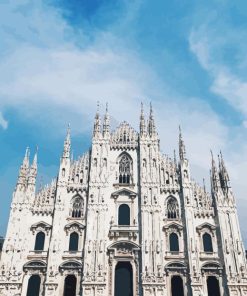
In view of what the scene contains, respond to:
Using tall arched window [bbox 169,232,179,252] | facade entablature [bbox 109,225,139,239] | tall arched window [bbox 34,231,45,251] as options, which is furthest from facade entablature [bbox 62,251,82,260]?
tall arched window [bbox 169,232,179,252]

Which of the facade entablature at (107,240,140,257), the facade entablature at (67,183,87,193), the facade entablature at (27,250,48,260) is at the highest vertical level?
the facade entablature at (67,183,87,193)

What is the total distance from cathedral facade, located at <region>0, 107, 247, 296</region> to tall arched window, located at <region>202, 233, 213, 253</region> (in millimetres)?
88

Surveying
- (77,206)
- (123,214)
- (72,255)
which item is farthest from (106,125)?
(72,255)

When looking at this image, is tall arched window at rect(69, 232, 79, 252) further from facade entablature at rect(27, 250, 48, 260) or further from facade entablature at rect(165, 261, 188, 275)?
facade entablature at rect(165, 261, 188, 275)

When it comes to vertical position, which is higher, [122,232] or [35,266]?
[122,232]

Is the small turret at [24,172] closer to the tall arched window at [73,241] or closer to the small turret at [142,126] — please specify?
the tall arched window at [73,241]

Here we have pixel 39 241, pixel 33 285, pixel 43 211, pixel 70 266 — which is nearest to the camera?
pixel 33 285

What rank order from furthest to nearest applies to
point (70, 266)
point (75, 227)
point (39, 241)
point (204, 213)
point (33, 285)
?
1. point (204, 213)
2. point (75, 227)
3. point (39, 241)
4. point (70, 266)
5. point (33, 285)

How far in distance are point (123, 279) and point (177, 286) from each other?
4.65m

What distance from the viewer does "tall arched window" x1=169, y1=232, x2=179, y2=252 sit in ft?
103

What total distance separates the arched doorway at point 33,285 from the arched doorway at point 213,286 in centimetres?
1446

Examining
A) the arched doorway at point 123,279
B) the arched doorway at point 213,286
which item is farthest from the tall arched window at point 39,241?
the arched doorway at point 213,286

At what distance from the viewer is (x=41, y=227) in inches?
1258

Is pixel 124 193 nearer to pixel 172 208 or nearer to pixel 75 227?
pixel 172 208
